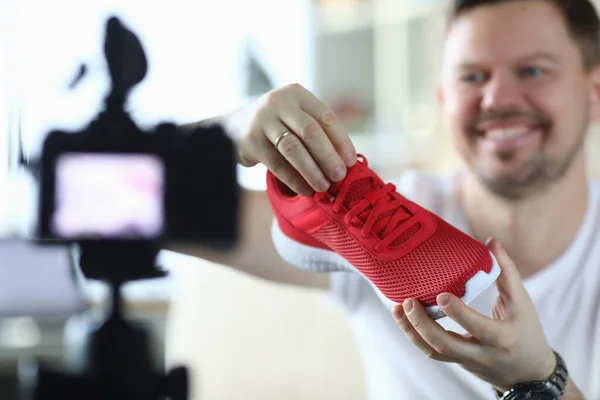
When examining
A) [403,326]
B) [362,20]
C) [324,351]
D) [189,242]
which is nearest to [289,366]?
[324,351]

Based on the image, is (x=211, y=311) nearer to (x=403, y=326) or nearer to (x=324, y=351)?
(x=324, y=351)

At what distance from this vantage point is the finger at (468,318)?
1.25ft

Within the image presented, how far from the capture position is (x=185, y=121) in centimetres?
59

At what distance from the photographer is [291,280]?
683 mm

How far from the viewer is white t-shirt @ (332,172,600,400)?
580 mm

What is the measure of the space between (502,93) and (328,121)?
0.74 ft

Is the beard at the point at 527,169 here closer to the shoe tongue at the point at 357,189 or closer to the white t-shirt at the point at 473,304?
the white t-shirt at the point at 473,304

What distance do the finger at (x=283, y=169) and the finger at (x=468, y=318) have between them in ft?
0.45

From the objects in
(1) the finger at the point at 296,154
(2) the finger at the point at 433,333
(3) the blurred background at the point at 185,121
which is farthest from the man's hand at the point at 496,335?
(3) the blurred background at the point at 185,121

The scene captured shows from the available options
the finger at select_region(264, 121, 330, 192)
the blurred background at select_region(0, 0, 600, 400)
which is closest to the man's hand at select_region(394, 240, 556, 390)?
the finger at select_region(264, 121, 330, 192)

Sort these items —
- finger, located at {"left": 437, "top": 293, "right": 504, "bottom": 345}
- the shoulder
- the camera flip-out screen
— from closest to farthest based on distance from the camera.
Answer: finger, located at {"left": 437, "top": 293, "right": 504, "bottom": 345} → the camera flip-out screen → the shoulder

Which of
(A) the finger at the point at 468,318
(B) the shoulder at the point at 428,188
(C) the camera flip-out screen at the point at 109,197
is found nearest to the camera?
(A) the finger at the point at 468,318

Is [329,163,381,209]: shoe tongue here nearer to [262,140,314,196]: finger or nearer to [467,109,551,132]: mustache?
[262,140,314,196]: finger

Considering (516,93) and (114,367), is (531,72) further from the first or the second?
(114,367)
